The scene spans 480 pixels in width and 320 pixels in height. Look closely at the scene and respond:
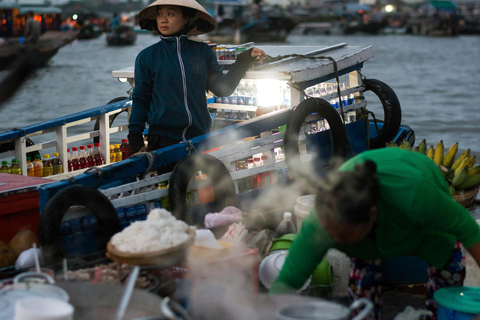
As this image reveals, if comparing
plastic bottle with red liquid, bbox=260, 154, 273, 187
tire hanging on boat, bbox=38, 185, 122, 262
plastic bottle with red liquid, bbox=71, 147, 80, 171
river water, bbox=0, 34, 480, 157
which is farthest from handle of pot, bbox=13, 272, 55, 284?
river water, bbox=0, 34, 480, 157

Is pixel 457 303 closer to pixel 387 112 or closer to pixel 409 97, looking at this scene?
pixel 387 112

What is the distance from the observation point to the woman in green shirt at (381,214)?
251cm

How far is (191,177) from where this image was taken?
14.8 ft

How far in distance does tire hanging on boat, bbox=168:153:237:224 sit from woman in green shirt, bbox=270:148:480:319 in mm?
1644

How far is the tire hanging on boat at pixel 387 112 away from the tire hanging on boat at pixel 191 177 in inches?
90.8

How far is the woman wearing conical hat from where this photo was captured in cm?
462

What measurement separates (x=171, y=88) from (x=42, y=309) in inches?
104

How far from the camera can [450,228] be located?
2.79 metres

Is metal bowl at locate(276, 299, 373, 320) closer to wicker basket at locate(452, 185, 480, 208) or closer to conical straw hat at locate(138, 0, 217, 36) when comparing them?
wicker basket at locate(452, 185, 480, 208)

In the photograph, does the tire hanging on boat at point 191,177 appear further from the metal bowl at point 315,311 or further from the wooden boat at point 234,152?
the metal bowl at point 315,311

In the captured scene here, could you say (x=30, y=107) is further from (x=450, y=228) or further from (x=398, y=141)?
(x=450, y=228)

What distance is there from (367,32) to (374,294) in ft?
439

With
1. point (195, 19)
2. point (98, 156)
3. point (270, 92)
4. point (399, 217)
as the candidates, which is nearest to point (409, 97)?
point (270, 92)

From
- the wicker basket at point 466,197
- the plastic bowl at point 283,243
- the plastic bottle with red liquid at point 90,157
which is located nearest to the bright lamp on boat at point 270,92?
the plastic bottle with red liquid at point 90,157
